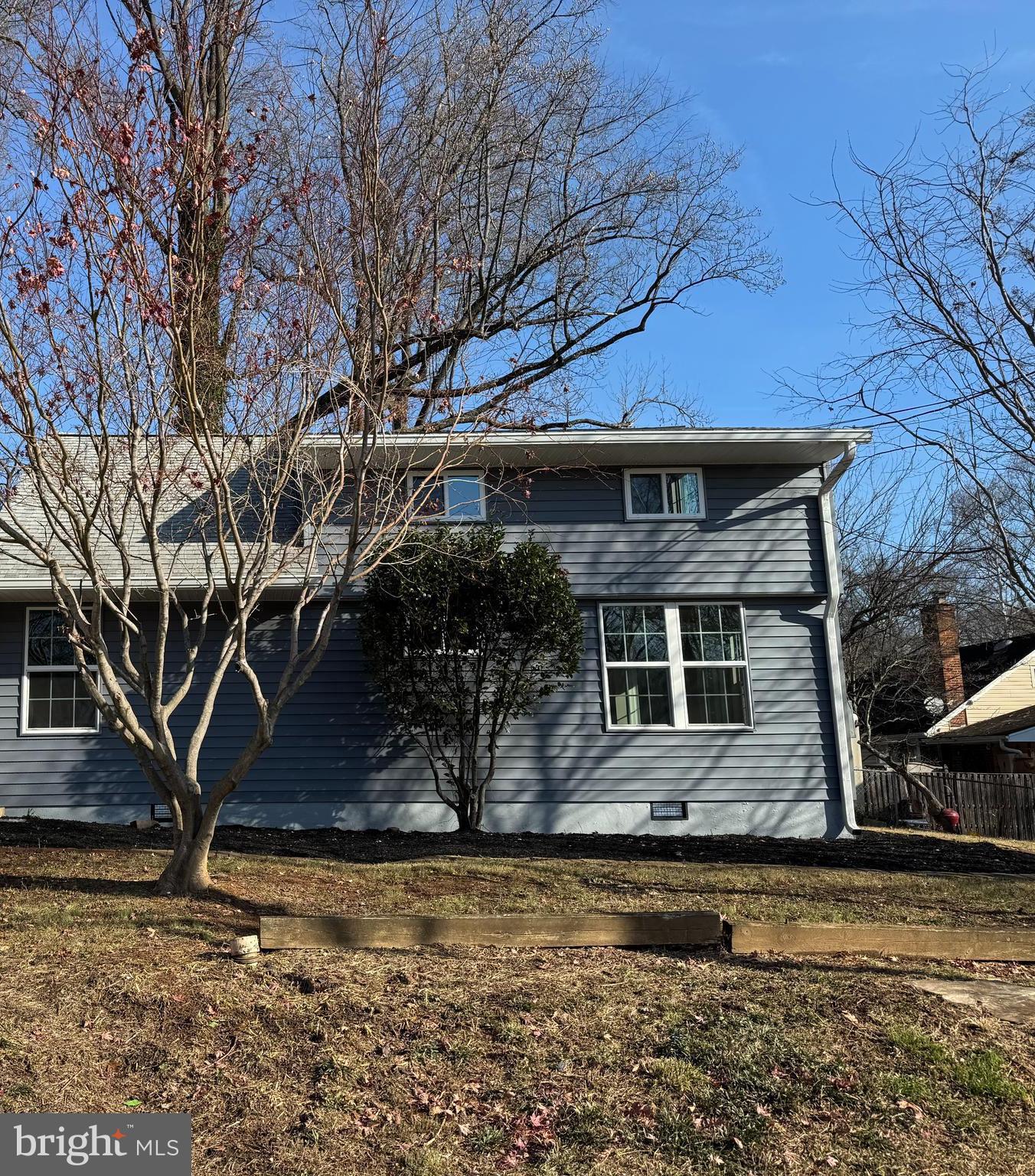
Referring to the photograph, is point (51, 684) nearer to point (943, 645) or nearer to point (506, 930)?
point (506, 930)

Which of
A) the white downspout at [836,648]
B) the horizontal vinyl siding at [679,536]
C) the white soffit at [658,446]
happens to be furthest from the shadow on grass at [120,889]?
the white downspout at [836,648]

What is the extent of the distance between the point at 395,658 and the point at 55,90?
696 centimetres

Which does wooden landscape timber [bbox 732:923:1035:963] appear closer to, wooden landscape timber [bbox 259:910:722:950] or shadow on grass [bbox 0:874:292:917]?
wooden landscape timber [bbox 259:910:722:950]

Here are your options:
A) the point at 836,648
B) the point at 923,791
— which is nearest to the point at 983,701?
the point at 923,791

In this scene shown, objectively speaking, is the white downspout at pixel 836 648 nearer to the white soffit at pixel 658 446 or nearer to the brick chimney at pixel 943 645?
the white soffit at pixel 658 446

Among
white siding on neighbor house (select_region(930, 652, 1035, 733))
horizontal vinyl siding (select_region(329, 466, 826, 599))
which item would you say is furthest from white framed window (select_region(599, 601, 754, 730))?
white siding on neighbor house (select_region(930, 652, 1035, 733))

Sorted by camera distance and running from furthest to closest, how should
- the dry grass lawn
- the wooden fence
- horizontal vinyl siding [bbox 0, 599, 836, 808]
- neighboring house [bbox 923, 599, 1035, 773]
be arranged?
1. neighboring house [bbox 923, 599, 1035, 773]
2. the wooden fence
3. horizontal vinyl siding [bbox 0, 599, 836, 808]
4. the dry grass lawn

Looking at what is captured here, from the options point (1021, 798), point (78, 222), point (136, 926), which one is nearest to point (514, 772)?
point (136, 926)

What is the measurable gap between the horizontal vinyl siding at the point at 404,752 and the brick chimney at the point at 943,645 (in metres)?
11.2

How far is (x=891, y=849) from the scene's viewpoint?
38.0ft

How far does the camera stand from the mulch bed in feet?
32.2

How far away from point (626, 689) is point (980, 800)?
9.75 meters

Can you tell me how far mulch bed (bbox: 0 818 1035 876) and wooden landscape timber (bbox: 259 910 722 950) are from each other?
3.56 m

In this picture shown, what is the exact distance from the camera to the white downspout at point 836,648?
13516mm
